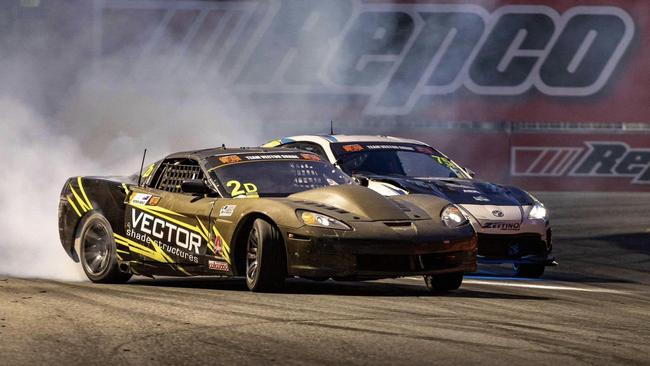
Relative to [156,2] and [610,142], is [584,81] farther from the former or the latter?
[156,2]

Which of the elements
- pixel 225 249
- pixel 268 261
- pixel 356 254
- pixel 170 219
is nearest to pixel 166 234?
pixel 170 219

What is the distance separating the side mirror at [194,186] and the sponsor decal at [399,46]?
46.2ft

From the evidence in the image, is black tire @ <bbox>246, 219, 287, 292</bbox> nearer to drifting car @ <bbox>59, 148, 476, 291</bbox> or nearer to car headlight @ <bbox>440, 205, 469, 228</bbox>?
drifting car @ <bbox>59, 148, 476, 291</bbox>

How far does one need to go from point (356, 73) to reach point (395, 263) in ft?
51.7

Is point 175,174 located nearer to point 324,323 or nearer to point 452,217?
point 452,217

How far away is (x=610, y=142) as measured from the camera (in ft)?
81.2

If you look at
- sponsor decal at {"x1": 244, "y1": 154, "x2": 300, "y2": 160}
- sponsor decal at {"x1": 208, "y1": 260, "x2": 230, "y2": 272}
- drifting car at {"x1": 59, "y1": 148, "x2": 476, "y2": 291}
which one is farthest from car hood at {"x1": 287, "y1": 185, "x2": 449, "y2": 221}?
sponsor decal at {"x1": 244, "y1": 154, "x2": 300, "y2": 160}

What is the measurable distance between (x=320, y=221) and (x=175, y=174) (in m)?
1.89

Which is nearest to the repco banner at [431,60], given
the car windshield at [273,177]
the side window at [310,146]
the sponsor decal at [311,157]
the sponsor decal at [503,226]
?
the side window at [310,146]

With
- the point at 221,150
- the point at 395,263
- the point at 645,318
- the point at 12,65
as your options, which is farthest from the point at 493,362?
the point at 12,65

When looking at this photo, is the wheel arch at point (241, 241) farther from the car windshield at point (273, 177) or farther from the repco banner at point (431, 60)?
the repco banner at point (431, 60)

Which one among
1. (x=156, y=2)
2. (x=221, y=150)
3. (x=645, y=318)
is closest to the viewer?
(x=645, y=318)

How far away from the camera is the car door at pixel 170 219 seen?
9828 millimetres

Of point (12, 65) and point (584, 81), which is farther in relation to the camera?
point (584, 81)
